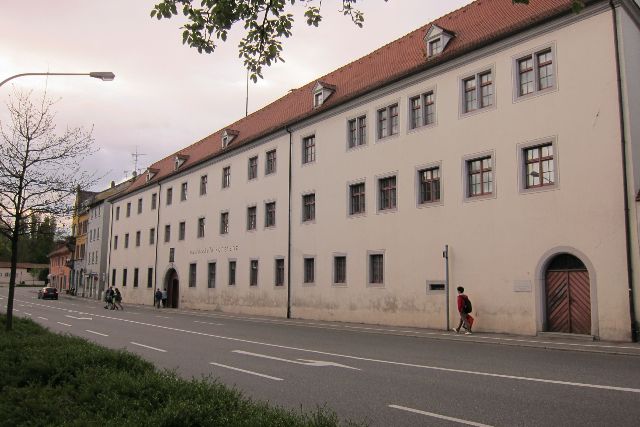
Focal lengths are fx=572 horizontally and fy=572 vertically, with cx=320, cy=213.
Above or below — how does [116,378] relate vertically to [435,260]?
below

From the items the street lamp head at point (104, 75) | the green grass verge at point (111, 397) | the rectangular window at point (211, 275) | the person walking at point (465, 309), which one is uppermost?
the street lamp head at point (104, 75)

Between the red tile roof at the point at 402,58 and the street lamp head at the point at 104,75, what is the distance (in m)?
13.2

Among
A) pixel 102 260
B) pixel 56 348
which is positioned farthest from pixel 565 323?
pixel 102 260

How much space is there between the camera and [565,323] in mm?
17859

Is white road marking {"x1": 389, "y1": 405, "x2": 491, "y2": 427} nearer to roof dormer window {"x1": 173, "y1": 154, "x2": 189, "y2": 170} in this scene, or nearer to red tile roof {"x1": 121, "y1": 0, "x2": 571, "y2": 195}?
red tile roof {"x1": 121, "y1": 0, "x2": 571, "y2": 195}

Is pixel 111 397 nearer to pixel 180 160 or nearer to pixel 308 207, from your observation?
pixel 308 207

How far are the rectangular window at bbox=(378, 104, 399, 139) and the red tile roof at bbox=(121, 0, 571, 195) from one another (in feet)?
3.80

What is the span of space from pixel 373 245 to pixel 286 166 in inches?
358

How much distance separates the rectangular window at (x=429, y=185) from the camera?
22.7 metres

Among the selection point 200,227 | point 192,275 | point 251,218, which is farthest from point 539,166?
point 192,275

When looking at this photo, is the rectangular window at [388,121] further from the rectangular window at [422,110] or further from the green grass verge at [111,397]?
the green grass verge at [111,397]

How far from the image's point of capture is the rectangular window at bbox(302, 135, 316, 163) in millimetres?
30281

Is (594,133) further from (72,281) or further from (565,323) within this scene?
(72,281)

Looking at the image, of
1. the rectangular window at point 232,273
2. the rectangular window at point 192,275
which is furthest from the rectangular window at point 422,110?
the rectangular window at point 192,275
